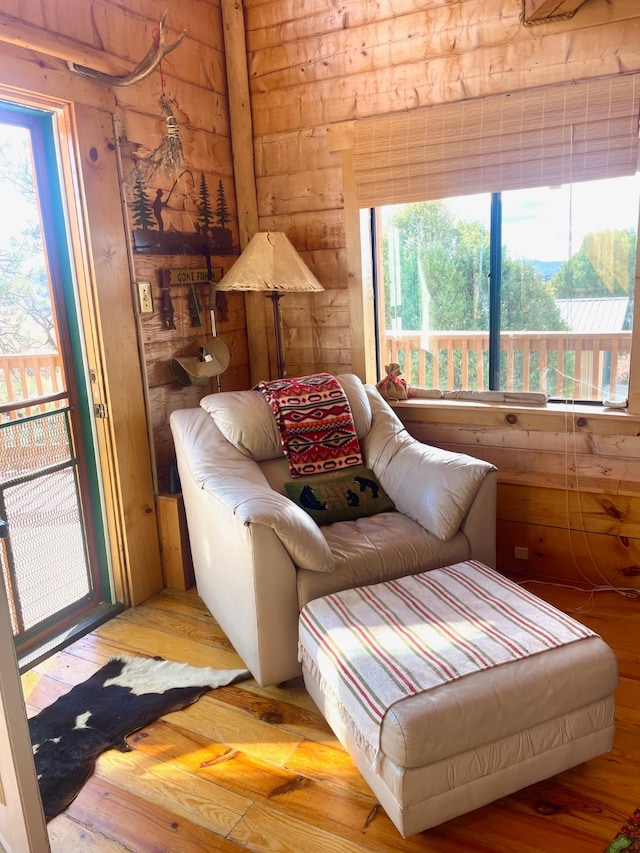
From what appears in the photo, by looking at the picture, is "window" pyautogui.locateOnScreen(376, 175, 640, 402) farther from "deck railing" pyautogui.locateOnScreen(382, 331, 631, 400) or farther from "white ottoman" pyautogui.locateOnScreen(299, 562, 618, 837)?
"white ottoman" pyautogui.locateOnScreen(299, 562, 618, 837)

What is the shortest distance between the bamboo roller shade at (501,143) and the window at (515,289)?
0.41 feet

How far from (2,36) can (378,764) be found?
2452 millimetres

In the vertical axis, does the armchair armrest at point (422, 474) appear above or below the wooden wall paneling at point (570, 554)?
above

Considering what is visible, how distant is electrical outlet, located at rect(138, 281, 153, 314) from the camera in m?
2.77

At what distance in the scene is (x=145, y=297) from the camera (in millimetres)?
2793

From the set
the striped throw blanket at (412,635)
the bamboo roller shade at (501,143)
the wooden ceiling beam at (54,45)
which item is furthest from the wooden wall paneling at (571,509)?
the wooden ceiling beam at (54,45)

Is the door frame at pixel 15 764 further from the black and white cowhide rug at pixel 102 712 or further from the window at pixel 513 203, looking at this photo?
the window at pixel 513 203

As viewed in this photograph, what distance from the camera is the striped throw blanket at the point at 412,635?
162 centimetres

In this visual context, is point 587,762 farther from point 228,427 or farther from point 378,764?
point 228,427

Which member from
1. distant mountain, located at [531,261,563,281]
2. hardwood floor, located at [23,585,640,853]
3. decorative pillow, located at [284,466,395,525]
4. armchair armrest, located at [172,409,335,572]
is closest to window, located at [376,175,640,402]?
distant mountain, located at [531,261,563,281]

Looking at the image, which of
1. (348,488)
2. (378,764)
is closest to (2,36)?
(348,488)

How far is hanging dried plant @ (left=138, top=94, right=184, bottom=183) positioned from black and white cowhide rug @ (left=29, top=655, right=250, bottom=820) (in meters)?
2.01

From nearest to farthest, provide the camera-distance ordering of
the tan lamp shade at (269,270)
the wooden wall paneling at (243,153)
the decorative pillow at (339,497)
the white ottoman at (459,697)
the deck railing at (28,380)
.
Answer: the white ottoman at (459,697) → the deck railing at (28,380) → the decorative pillow at (339,497) → the tan lamp shade at (269,270) → the wooden wall paneling at (243,153)

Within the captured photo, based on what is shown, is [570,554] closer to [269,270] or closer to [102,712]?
[269,270]
